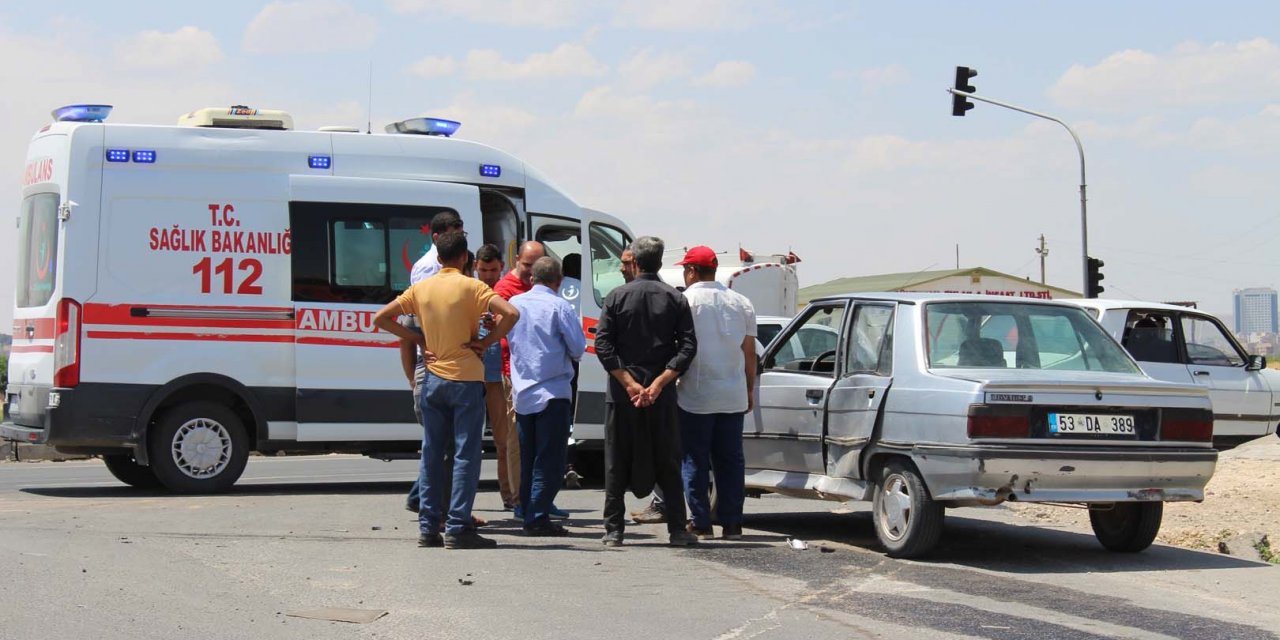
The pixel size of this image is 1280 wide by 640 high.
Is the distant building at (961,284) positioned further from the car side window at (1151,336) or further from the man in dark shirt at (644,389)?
the man in dark shirt at (644,389)

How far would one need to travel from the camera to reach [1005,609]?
7.15 m

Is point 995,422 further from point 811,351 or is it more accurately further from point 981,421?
point 811,351

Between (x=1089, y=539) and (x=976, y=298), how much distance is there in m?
2.14

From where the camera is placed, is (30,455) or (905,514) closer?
(905,514)

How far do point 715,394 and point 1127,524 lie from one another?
2.64 m

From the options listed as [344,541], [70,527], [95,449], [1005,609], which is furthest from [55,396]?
[1005,609]

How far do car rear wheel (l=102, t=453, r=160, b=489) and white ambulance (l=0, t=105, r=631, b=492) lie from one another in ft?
0.08

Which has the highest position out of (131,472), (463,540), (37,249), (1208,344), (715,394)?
(37,249)

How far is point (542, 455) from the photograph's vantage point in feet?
31.4

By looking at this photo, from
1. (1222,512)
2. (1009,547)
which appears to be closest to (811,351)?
(1009,547)

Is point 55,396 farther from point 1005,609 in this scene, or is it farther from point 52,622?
point 1005,609

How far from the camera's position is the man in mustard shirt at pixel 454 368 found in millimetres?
8977

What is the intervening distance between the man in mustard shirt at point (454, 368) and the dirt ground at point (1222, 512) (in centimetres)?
514

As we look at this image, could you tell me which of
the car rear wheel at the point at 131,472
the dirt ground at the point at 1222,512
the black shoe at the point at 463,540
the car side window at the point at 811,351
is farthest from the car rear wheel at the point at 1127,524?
the car rear wheel at the point at 131,472
